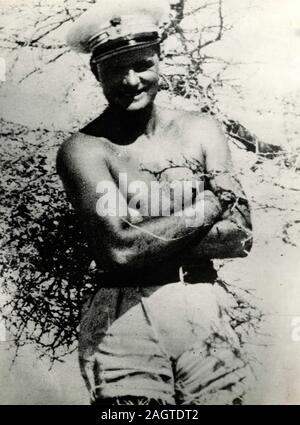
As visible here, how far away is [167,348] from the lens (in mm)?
2113

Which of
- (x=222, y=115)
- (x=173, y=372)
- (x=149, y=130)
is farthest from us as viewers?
(x=222, y=115)

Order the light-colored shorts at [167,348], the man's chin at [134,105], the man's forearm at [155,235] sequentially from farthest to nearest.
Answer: the man's chin at [134,105], the light-colored shorts at [167,348], the man's forearm at [155,235]

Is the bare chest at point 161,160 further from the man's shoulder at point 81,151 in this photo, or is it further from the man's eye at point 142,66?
the man's eye at point 142,66

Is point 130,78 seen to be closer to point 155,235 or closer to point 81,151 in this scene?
point 81,151

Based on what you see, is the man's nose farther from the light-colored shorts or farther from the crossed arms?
the light-colored shorts

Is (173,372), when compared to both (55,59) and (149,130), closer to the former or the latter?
(149,130)

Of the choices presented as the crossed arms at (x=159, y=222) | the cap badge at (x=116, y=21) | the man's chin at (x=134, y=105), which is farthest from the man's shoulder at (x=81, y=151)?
the cap badge at (x=116, y=21)

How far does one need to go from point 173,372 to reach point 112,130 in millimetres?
910

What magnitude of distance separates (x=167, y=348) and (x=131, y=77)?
98cm

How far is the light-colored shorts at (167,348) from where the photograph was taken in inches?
82.8

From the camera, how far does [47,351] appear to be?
2.49 metres

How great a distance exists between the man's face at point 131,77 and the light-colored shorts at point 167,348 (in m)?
0.69
